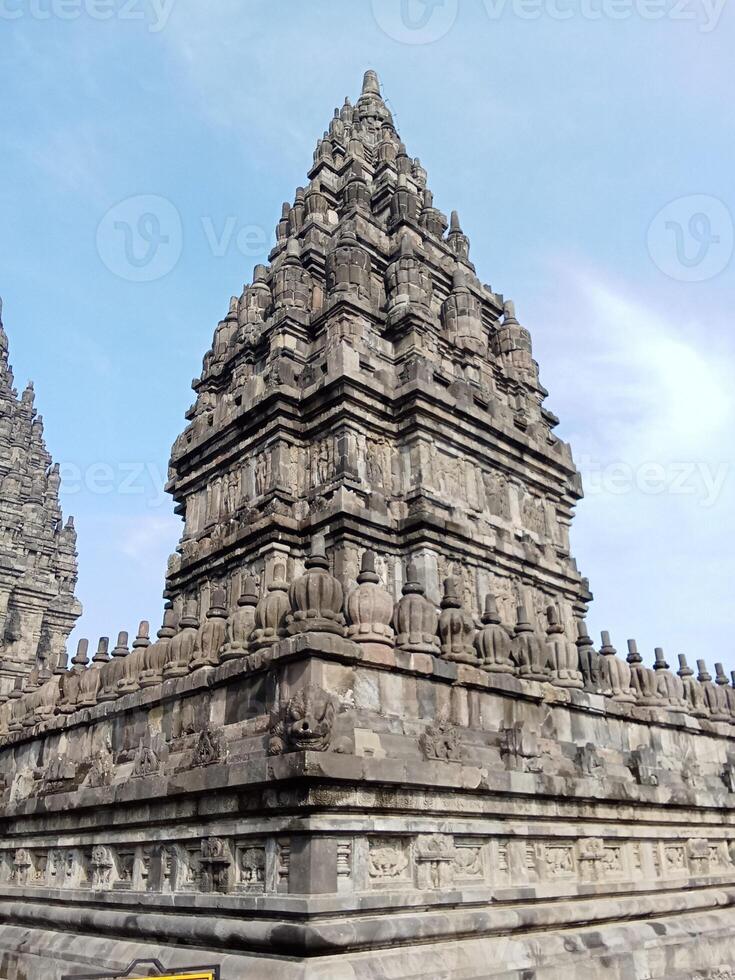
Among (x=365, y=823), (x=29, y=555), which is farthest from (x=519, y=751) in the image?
(x=29, y=555)

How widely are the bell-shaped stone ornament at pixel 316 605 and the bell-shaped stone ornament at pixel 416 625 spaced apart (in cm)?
100

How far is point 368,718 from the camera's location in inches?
378

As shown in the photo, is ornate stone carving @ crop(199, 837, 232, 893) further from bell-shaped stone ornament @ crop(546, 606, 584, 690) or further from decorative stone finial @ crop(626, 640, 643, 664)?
decorative stone finial @ crop(626, 640, 643, 664)

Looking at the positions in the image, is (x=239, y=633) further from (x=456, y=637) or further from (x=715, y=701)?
(x=715, y=701)

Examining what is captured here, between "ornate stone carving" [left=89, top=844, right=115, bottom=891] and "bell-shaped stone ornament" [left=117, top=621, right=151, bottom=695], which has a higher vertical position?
"bell-shaped stone ornament" [left=117, top=621, right=151, bottom=695]

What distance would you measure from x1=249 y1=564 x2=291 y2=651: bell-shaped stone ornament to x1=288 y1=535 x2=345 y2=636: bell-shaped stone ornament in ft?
1.05

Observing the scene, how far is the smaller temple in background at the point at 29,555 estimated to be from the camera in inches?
1695

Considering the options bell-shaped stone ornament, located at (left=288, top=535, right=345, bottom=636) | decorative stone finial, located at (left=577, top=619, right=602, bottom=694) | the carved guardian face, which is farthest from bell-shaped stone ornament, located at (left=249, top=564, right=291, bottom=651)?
decorative stone finial, located at (left=577, top=619, right=602, bottom=694)

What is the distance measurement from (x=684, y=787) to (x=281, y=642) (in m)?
8.55

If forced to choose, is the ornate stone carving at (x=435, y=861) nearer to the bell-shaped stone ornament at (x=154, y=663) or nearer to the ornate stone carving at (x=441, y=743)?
the ornate stone carving at (x=441, y=743)

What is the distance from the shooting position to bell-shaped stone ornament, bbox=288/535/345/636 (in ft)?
32.5

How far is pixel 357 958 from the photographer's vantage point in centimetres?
816

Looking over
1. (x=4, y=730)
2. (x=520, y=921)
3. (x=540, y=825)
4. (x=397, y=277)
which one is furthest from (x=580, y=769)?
(x=397, y=277)

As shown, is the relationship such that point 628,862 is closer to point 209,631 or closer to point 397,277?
point 209,631
